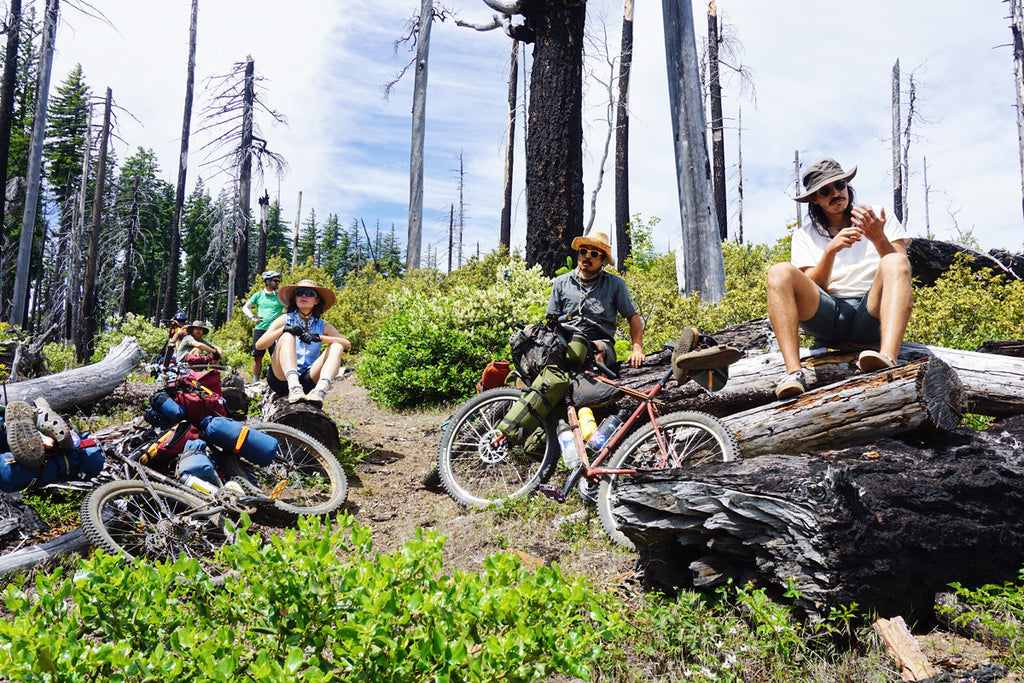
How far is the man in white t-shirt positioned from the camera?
381cm

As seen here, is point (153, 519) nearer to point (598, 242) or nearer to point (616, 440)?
point (616, 440)

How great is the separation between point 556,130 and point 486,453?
523 centimetres

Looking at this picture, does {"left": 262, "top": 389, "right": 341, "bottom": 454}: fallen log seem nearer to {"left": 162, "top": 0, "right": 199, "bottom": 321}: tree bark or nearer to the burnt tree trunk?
the burnt tree trunk

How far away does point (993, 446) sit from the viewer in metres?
3.67

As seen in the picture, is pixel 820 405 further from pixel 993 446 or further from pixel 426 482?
pixel 426 482

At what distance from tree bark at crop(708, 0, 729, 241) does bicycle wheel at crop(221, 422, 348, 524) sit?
1842 centimetres

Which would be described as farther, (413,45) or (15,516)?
(413,45)

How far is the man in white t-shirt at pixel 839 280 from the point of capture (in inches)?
150

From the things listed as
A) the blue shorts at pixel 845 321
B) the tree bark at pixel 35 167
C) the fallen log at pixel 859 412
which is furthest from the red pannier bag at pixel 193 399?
the tree bark at pixel 35 167

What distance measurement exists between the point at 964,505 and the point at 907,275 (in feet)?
4.28

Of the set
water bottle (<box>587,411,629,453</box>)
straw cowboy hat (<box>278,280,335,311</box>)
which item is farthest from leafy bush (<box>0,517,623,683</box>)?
straw cowboy hat (<box>278,280,335,311</box>)

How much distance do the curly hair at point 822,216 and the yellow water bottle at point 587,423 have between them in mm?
1986

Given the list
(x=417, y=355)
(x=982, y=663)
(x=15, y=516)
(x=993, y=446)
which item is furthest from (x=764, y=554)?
(x=417, y=355)

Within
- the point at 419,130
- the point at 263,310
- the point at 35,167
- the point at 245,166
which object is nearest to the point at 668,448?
the point at 263,310
